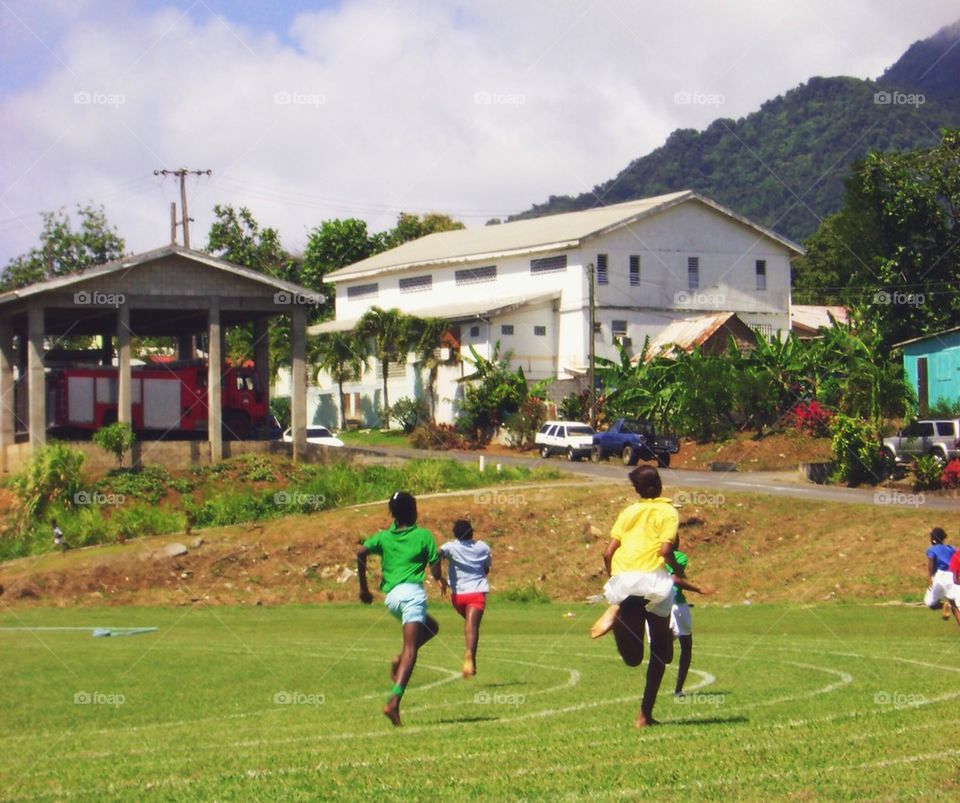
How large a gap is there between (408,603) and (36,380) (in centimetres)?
3265

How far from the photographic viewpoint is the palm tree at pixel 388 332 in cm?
6500

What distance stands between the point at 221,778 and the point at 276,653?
10.7m

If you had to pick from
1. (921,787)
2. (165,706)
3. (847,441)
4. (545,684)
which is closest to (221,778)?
(921,787)

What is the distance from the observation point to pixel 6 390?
44781 millimetres

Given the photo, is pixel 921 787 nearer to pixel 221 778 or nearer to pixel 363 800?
pixel 363 800

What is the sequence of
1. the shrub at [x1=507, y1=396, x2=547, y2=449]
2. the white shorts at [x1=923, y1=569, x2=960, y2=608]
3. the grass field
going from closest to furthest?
the grass field
the white shorts at [x1=923, y1=569, x2=960, y2=608]
the shrub at [x1=507, y1=396, x2=547, y2=449]

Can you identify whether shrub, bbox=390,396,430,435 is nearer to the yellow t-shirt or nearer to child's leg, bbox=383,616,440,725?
child's leg, bbox=383,616,440,725

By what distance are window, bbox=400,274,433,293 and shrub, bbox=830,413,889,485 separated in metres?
33.1

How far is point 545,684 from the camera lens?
14.5 metres

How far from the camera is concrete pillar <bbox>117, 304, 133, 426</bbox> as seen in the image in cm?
4147

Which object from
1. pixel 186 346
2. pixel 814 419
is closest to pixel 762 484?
pixel 814 419

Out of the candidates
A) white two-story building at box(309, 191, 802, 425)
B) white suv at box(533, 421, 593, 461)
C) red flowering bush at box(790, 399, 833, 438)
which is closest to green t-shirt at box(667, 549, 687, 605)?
red flowering bush at box(790, 399, 833, 438)

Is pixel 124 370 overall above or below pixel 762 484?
above

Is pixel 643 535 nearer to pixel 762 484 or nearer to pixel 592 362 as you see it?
pixel 762 484
